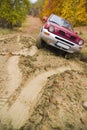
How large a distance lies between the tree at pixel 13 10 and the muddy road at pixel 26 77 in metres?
7.54

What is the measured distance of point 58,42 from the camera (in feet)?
38.4

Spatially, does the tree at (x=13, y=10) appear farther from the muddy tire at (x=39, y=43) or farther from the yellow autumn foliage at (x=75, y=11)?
the muddy tire at (x=39, y=43)

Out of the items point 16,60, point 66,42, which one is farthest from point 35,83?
point 66,42

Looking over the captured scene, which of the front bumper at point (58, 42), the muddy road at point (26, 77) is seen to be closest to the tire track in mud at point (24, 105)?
the muddy road at point (26, 77)

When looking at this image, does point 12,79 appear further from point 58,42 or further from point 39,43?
point 39,43

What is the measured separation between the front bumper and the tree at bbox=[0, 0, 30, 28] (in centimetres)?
1039

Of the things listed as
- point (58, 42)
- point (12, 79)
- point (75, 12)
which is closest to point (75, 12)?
point (75, 12)

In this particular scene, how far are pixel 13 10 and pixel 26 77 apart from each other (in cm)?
1328

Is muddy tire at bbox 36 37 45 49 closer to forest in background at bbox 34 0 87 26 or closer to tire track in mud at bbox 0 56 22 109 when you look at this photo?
tire track in mud at bbox 0 56 22 109

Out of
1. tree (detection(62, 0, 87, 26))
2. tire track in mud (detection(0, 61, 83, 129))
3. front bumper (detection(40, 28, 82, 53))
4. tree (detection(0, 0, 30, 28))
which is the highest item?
tire track in mud (detection(0, 61, 83, 129))

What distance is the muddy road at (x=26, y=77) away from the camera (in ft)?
22.4

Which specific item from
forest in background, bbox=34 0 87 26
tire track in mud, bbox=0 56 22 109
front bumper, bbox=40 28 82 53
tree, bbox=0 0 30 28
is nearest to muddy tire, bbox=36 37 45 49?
front bumper, bbox=40 28 82 53

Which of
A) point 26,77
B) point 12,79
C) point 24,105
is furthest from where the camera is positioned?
point 26,77

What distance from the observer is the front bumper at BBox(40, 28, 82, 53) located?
456 inches
